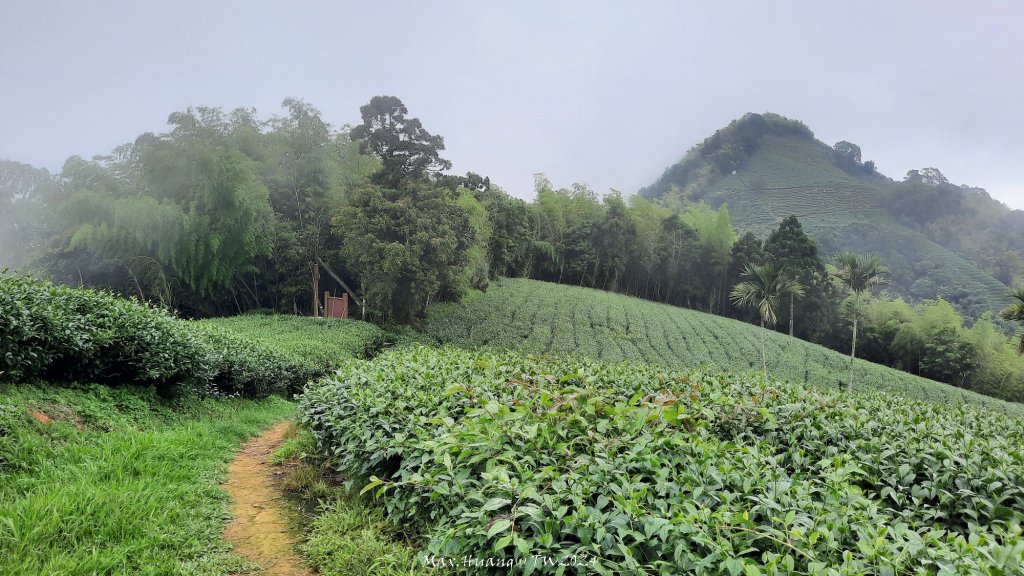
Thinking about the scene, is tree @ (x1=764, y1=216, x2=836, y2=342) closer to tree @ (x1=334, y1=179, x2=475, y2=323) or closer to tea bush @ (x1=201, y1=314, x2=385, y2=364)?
tree @ (x1=334, y1=179, x2=475, y2=323)

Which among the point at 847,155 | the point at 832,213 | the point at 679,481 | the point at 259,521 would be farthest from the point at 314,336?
the point at 847,155

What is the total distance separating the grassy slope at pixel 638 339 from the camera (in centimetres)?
1703

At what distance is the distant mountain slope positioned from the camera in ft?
122

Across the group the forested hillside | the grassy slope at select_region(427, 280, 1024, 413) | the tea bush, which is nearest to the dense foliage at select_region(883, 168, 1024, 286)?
the forested hillside

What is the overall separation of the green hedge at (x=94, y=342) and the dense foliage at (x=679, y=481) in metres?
2.23

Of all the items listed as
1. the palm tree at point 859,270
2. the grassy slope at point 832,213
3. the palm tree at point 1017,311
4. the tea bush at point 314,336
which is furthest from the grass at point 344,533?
the grassy slope at point 832,213

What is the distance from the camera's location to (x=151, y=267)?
14.7 m

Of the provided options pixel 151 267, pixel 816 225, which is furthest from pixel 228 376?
pixel 816 225

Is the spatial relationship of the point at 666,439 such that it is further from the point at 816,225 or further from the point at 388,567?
the point at 816,225

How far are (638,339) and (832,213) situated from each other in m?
44.0

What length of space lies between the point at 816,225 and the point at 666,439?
54621mm

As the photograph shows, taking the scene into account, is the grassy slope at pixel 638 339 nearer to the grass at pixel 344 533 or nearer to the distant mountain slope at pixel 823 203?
the grass at pixel 344 533

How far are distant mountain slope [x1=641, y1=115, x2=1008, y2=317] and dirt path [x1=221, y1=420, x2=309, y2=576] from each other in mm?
42092

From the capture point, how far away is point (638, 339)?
62.3 ft
